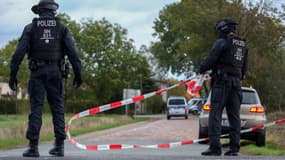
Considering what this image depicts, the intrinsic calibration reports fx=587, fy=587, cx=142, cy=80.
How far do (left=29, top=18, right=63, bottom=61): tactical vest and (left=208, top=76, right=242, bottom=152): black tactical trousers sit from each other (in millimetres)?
2517

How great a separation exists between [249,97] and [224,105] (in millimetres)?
6377

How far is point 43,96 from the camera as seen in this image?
25.7 ft

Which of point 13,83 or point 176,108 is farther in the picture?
point 176,108

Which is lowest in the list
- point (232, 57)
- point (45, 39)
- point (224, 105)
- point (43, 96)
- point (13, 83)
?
point (224, 105)

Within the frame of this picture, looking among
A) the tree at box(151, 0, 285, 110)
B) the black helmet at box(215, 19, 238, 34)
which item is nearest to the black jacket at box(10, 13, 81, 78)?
the black helmet at box(215, 19, 238, 34)

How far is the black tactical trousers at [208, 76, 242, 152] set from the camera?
877 cm

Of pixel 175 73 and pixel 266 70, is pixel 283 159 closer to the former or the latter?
pixel 266 70

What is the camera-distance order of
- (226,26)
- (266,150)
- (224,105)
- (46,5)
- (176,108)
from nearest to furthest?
1. (46,5)
2. (226,26)
3. (224,105)
4. (266,150)
5. (176,108)

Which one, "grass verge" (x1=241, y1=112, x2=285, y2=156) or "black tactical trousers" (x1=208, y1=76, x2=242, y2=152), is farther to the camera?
"grass verge" (x1=241, y1=112, x2=285, y2=156)

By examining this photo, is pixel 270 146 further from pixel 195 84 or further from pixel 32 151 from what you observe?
pixel 32 151

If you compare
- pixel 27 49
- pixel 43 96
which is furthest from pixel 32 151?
pixel 27 49

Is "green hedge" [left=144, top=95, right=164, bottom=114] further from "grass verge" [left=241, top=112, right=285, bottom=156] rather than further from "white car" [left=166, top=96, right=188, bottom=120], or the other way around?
"grass verge" [left=241, top=112, right=285, bottom=156]

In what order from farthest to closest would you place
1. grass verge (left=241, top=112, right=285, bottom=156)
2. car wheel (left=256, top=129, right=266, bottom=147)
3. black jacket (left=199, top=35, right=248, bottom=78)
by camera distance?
1. car wheel (left=256, top=129, right=266, bottom=147)
2. grass verge (left=241, top=112, right=285, bottom=156)
3. black jacket (left=199, top=35, right=248, bottom=78)

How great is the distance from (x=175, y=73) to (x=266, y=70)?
1131 inches
